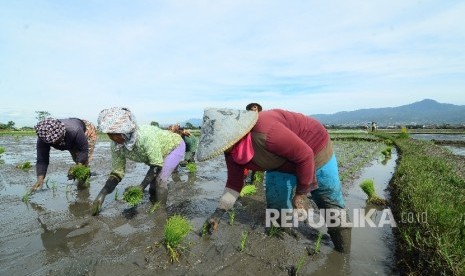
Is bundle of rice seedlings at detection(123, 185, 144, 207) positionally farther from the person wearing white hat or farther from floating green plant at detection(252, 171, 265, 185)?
floating green plant at detection(252, 171, 265, 185)

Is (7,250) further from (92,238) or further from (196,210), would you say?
(196,210)

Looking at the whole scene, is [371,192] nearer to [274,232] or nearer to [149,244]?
[274,232]

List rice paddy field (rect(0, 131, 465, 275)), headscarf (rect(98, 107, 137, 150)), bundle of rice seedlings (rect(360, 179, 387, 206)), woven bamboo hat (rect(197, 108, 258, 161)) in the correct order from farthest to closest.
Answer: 1. bundle of rice seedlings (rect(360, 179, 387, 206))
2. headscarf (rect(98, 107, 137, 150))
3. rice paddy field (rect(0, 131, 465, 275))
4. woven bamboo hat (rect(197, 108, 258, 161))

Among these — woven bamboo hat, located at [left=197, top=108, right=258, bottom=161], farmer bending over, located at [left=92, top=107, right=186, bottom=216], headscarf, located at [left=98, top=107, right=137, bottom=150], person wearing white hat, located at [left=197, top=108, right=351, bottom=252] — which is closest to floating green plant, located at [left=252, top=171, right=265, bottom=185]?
farmer bending over, located at [left=92, top=107, right=186, bottom=216]

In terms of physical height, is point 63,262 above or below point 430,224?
below

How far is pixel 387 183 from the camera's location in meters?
7.12

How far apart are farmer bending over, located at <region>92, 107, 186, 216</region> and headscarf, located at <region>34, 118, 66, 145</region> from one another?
1.07 meters

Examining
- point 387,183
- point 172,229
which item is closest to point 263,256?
point 172,229

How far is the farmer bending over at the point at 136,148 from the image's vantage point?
3.46 meters

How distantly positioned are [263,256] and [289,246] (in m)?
0.36

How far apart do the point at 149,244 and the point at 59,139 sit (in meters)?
2.43

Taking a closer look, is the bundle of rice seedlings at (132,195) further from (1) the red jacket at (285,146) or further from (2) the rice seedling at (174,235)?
(1) the red jacket at (285,146)

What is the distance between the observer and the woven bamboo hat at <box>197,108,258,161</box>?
7.48 ft

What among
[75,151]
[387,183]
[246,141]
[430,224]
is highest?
[246,141]
